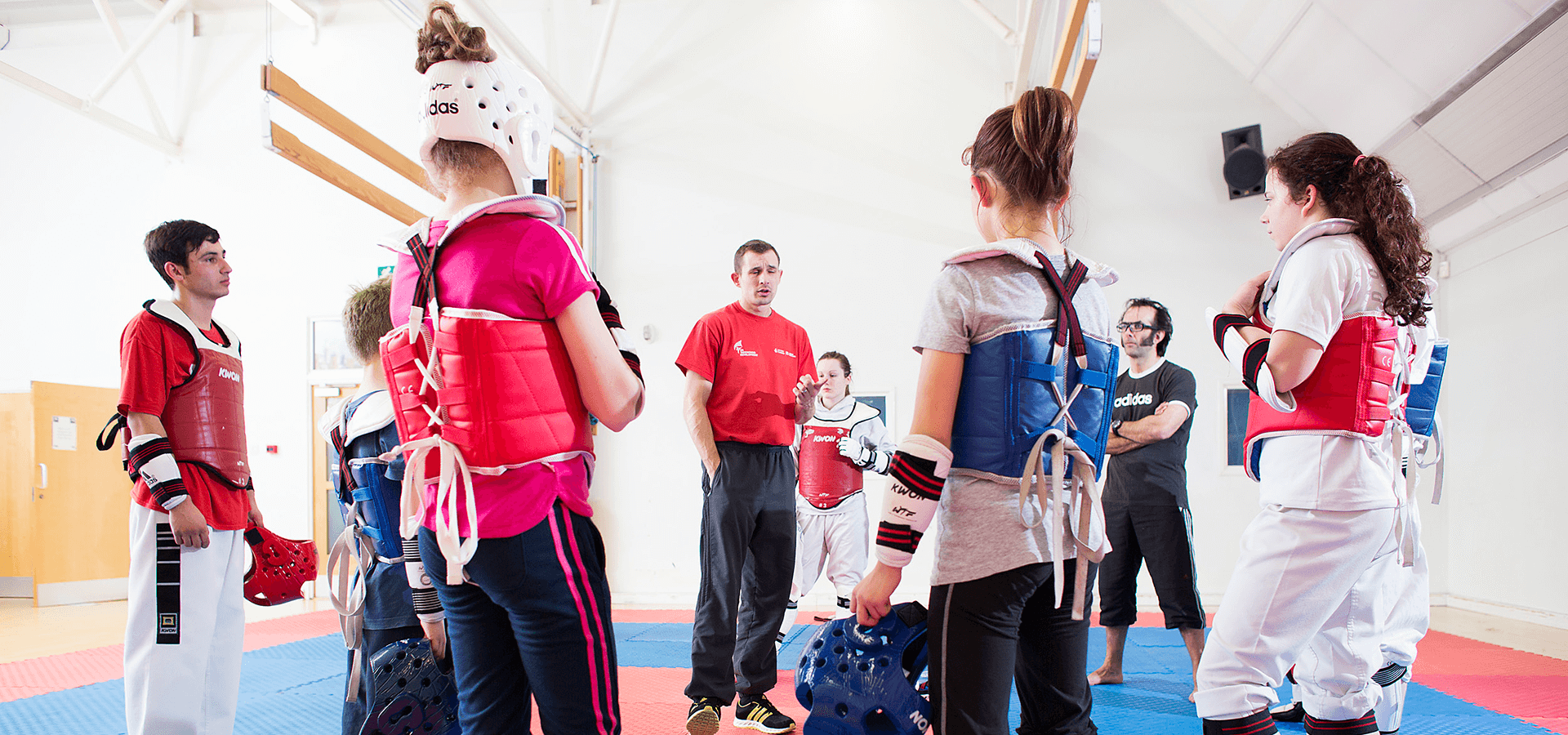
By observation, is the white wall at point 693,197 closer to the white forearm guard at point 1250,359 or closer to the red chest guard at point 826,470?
the red chest guard at point 826,470

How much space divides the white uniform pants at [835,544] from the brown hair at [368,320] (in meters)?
3.55

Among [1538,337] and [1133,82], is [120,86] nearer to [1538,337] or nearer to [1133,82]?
[1133,82]

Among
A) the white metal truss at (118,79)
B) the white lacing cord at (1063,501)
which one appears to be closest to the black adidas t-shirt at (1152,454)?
the white lacing cord at (1063,501)

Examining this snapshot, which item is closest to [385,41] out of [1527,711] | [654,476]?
[654,476]

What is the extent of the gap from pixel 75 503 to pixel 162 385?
325 inches

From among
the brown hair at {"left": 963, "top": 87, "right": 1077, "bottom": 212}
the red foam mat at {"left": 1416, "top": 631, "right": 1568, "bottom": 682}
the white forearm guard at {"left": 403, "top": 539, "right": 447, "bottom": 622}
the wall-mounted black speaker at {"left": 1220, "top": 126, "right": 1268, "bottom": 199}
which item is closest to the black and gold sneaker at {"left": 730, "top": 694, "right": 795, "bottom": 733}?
the white forearm guard at {"left": 403, "top": 539, "right": 447, "bottom": 622}

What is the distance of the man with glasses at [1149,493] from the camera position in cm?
400

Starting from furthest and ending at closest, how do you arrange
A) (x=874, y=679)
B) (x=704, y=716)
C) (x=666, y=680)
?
(x=666, y=680), (x=704, y=716), (x=874, y=679)

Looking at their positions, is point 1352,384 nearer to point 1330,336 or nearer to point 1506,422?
point 1330,336

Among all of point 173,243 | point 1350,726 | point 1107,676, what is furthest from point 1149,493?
point 173,243

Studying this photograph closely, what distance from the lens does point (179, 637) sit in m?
2.63

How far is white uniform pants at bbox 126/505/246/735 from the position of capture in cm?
258

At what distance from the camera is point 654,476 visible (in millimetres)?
8531

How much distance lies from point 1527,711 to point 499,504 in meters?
4.85
